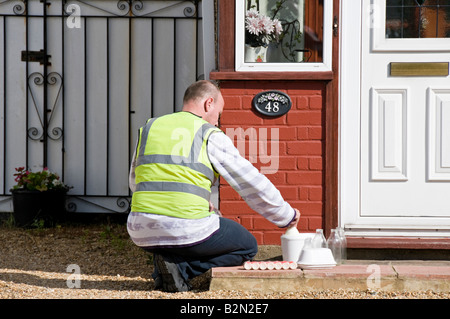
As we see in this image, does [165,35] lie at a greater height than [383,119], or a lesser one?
greater

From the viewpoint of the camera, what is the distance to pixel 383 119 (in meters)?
4.54

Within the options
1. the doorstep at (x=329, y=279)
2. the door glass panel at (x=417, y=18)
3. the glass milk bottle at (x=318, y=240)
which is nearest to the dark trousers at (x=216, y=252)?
the doorstep at (x=329, y=279)

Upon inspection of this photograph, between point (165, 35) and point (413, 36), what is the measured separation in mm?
3045

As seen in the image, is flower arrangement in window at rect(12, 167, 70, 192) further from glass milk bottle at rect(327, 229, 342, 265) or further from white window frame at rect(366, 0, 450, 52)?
white window frame at rect(366, 0, 450, 52)

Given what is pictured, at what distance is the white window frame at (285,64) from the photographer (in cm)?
449

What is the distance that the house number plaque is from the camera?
452 cm

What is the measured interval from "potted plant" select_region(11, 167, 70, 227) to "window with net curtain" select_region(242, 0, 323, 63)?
2915 millimetres

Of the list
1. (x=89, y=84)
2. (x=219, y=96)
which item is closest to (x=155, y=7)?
(x=89, y=84)

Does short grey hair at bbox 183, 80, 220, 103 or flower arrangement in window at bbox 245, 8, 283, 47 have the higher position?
flower arrangement in window at bbox 245, 8, 283, 47

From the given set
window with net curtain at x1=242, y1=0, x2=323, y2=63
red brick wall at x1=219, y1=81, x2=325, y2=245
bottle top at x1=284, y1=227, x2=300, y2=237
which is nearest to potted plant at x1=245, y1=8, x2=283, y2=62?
window with net curtain at x1=242, y1=0, x2=323, y2=63

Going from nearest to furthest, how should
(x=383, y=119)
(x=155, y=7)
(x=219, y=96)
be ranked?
1. (x=219, y=96)
2. (x=383, y=119)
3. (x=155, y=7)
